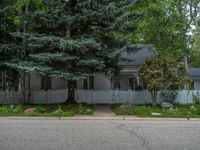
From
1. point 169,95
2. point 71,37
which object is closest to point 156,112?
point 169,95

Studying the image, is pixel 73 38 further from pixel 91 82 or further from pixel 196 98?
pixel 196 98

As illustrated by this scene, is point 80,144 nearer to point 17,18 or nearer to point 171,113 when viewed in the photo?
point 171,113

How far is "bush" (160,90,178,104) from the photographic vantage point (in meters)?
29.2

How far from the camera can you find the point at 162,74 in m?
27.2

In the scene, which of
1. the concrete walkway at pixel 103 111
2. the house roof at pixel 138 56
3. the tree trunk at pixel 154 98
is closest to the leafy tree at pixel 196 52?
the house roof at pixel 138 56

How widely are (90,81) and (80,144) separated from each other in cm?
2273

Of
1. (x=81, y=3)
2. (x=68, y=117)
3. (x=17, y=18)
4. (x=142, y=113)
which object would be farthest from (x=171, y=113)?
(x=17, y=18)

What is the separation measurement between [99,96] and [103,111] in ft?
17.3

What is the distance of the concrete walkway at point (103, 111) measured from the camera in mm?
23547

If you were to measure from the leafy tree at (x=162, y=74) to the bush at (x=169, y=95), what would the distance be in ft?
3.84

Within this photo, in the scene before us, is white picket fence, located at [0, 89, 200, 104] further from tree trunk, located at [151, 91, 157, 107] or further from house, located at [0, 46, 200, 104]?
tree trunk, located at [151, 91, 157, 107]

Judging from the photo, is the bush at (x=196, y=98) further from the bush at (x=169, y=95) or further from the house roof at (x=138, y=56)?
the house roof at (x=138, y=56)

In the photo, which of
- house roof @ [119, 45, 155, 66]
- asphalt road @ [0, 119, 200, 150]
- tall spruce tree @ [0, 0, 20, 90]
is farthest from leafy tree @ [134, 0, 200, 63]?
asphalt road @ [0, 119, 200, 150]

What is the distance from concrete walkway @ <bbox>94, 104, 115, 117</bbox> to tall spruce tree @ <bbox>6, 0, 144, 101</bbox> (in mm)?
2142
